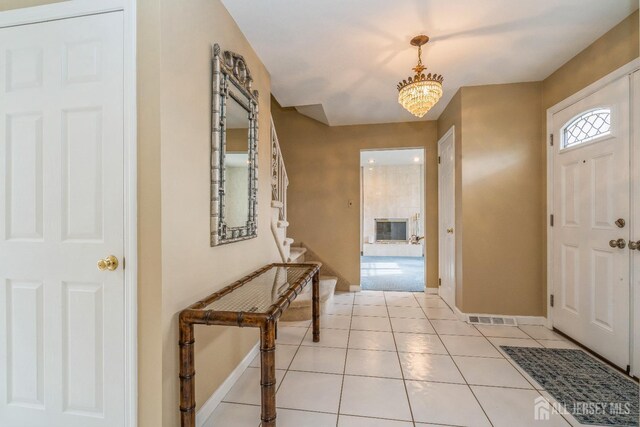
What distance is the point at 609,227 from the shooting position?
7.18 ft

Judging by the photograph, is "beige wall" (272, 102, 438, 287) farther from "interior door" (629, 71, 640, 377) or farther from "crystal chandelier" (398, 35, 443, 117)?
"interior door" (629, 71, 640, 377)

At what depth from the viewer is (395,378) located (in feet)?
6.52

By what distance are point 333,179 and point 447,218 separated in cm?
172

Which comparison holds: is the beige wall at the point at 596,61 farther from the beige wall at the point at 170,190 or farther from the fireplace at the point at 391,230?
the fireplace at the point at 391,230

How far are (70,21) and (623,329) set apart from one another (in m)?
3.96

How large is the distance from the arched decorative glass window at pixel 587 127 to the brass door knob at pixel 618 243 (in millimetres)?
836

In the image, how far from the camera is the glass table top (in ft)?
4.65

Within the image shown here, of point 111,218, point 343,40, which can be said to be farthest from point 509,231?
point 111,218

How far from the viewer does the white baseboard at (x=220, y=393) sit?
1.56 metres

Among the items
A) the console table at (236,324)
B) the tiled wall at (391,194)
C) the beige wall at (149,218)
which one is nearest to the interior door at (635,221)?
the console table at (236,324)

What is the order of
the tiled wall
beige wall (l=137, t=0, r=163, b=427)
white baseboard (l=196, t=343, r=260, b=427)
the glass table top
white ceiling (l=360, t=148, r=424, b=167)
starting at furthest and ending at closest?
the tiled wall < white ceiling (l=360, t=148, r=424, b=167) < white baseboard (l=196, t=343, r=260, b=427) < the glass table top < beige wall (l=137, t=0, r=163, b=427)

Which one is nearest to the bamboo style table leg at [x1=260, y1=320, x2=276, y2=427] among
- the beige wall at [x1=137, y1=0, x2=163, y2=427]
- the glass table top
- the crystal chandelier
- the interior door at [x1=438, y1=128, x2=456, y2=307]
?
the glass table top

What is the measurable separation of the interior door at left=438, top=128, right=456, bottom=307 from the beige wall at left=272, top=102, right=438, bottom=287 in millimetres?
198

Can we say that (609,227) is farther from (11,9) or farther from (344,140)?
(11,9)
